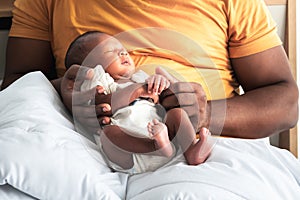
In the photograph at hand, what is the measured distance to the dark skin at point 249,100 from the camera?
47.9 inches

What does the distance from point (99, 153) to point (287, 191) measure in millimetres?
417

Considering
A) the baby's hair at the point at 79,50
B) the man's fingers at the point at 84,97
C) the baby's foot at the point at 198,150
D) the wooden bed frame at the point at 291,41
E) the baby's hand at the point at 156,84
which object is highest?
the baby's hair at the point at 79,50

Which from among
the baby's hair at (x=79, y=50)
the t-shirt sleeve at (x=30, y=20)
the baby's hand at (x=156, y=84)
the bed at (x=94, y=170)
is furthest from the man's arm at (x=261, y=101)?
the t-shirt sleeve at (x=30, y=20)

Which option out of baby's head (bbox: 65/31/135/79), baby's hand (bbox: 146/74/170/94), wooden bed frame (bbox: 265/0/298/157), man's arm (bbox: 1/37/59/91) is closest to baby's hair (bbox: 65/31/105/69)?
baby's head (bbox: 65/31/135/79)

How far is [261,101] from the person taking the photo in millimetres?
1404

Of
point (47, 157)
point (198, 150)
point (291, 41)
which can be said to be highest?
point (47, 157)

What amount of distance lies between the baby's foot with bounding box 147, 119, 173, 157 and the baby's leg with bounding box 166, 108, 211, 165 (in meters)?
0.05

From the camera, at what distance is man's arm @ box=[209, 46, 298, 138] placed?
136 cm

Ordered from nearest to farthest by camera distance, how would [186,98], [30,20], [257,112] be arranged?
[186,98]
[257,112]
[30,20]

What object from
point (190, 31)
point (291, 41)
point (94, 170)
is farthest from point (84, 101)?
point (291, 41)

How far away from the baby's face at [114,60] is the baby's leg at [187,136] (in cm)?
20

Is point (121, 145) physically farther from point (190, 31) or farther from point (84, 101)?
point (190, 31)

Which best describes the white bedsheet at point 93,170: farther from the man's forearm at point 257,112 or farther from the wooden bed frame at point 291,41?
the wooden bed frame at point 291,41

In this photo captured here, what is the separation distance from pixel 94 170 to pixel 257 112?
553 mm
